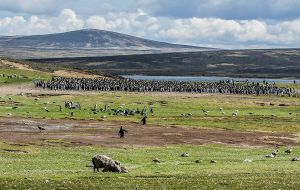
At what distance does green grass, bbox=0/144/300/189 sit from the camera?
109 ft

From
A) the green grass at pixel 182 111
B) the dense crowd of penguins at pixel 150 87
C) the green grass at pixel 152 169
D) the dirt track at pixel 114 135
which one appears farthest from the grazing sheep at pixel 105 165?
the dense crowd of penguins at pixel 150 87

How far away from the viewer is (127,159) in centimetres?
5203

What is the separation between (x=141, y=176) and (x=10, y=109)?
68693 millimetres

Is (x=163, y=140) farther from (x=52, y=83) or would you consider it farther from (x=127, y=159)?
(x=52, y=83)

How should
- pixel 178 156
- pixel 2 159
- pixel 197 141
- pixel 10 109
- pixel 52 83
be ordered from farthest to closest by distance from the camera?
pixel 52 83 < pixel 10 109 < pixel 197 141 < pixel 178 156 < pixel 2 159

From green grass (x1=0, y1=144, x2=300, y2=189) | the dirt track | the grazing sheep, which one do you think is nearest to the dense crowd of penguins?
the dirt track

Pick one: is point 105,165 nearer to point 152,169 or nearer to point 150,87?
point 152,169

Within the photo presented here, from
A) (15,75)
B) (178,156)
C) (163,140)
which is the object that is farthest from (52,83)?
(178,156)

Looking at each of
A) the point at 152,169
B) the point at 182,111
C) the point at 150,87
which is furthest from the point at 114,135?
the point at 150,87

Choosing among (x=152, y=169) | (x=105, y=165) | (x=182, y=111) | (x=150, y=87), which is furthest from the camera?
(x=150, y=87)

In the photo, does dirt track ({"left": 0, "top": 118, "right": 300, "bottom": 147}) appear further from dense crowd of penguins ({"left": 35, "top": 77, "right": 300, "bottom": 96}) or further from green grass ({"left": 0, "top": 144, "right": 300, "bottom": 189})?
dense crowd of penguins ({"left": 35, "top": 77, "right": 300, "bottom": 96})

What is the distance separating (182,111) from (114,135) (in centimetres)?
4188

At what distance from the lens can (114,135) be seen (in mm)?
72625

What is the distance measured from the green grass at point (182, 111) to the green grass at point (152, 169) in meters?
26.8
